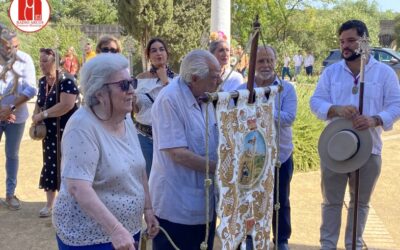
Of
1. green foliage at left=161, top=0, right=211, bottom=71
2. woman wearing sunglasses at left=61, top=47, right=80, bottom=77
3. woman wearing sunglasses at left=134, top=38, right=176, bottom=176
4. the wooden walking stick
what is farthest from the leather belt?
green foliage at left=161, top=0, right=211, bottom=71

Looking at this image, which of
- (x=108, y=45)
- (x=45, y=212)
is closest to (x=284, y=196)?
(x=108, y=45)

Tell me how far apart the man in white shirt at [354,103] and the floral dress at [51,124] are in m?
2.30

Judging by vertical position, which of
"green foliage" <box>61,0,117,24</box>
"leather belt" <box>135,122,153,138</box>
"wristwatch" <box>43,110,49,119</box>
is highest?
"green foliage" <box>61,0,117,24</box>

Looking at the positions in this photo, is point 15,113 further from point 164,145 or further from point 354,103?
point 354,103

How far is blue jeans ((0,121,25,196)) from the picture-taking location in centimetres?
579

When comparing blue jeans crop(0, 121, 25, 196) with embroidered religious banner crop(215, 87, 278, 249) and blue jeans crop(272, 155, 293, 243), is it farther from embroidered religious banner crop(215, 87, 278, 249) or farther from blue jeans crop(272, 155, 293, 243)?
embroidered religious banner crop(215, 87, 278, 249)

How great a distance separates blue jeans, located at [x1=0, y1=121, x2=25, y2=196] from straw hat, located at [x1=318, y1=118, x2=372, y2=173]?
11.1ft

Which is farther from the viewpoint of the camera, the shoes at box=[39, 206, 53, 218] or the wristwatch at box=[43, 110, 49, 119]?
the shoes at box=[39, 206, 53, 218]

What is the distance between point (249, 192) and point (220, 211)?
251mm

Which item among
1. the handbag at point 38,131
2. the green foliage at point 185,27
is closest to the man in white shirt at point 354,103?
the handbag at point 38,131

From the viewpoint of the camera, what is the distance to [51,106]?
5215 millimetres

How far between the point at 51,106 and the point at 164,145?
2590 mm

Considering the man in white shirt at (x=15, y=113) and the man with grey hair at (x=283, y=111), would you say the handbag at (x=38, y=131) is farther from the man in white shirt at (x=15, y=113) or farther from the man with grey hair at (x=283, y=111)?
the man with grey hair at (x=283, y=111)

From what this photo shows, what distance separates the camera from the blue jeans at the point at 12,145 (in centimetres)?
579
